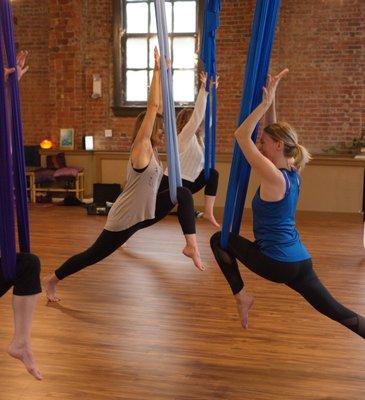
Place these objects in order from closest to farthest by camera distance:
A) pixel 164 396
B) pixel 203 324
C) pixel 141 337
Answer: pixel 164 396
pixel 141 337
pixel 203 324

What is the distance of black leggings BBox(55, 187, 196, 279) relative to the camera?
11.5ft

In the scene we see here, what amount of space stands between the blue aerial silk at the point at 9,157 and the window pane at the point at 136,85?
21.7 feet

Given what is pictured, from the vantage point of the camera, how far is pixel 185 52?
28.0 ft

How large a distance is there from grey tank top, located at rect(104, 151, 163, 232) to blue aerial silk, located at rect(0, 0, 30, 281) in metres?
1.20

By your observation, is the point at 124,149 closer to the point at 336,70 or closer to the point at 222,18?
the point at 222,18

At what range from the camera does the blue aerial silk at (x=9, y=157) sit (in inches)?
83.1

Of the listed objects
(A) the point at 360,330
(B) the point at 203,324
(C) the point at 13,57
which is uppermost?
(C) the point at 13,57

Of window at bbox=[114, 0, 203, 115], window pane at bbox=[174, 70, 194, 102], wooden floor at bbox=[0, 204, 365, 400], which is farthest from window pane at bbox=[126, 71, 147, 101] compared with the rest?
wooden floor at bbox=[0, 204, 365, 400]

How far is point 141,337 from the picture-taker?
3184mm

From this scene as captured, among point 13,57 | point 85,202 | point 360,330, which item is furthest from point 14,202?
point 85,202

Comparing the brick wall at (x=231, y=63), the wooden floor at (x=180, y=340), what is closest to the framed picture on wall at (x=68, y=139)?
the brick wall at (x=231, y=63)

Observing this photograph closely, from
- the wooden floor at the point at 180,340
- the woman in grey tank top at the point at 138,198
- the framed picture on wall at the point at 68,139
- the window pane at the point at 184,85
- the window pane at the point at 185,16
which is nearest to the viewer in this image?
the wooden floor at the point at 180,340

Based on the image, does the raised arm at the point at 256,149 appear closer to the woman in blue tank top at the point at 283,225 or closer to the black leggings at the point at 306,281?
the woman in blue tank top at the point at 283,225

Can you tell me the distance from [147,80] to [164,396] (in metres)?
6.90
